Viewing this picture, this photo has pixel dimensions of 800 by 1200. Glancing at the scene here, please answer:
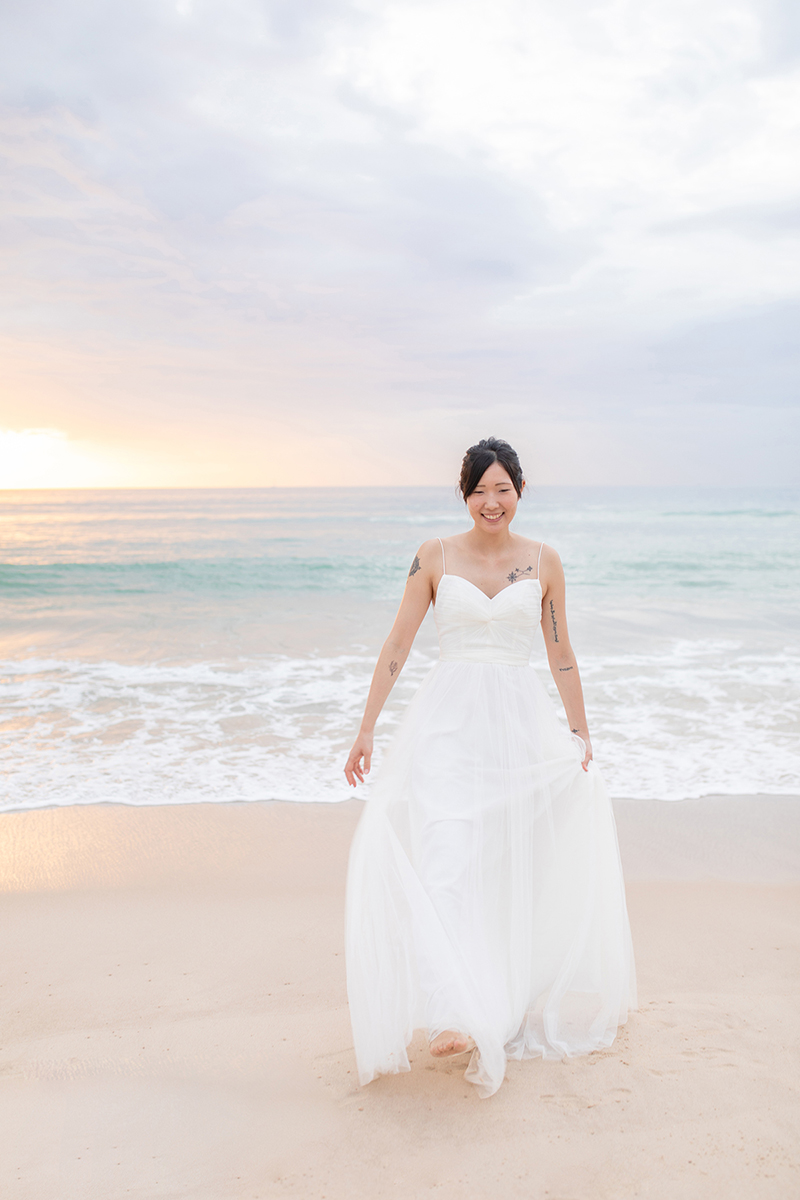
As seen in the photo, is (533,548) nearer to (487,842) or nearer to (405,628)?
(405,628)

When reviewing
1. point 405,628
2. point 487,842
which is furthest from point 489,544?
point 487,842

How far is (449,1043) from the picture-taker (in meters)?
2.40

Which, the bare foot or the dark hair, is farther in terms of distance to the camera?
the dark hair

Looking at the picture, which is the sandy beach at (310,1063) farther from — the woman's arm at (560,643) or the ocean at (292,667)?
the ocean at (292,667)

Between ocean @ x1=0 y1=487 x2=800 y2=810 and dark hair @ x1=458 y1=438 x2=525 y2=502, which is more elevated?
dark hair @ x1=458 y1=438 x2=525 y2=502

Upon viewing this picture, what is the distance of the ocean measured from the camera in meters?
6.78

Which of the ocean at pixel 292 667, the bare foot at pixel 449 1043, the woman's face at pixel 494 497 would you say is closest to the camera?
the bare foot at pixel 449 1043

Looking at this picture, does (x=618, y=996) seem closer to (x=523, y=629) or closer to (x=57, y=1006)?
(x=523, y=629)

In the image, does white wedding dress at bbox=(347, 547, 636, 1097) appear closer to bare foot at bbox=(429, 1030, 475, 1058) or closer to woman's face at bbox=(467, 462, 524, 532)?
bare foot at bbox=(429, 1030, 475, 1058)

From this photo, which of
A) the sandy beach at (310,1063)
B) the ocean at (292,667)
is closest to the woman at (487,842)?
the sandy beach at (310,1063)

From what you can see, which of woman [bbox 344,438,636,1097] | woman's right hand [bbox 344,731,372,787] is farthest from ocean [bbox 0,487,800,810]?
woman [bbox 344,438,636,1097]

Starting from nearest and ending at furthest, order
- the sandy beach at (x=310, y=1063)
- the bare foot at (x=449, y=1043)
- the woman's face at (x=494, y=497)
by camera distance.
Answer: the sandy beach at (x=310, y=1063)
the bare foot at (x=449, y=1043)
the woman's face at (x=494, y=497)

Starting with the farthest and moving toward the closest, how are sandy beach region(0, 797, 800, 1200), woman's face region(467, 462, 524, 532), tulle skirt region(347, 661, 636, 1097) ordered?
woman's face region(467, 462, 524, 532) < tulle skirt region(347, 661, 636, 1097) < sandy beach region(0, 797, 800, 1200)

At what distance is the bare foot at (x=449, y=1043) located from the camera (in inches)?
94.3
